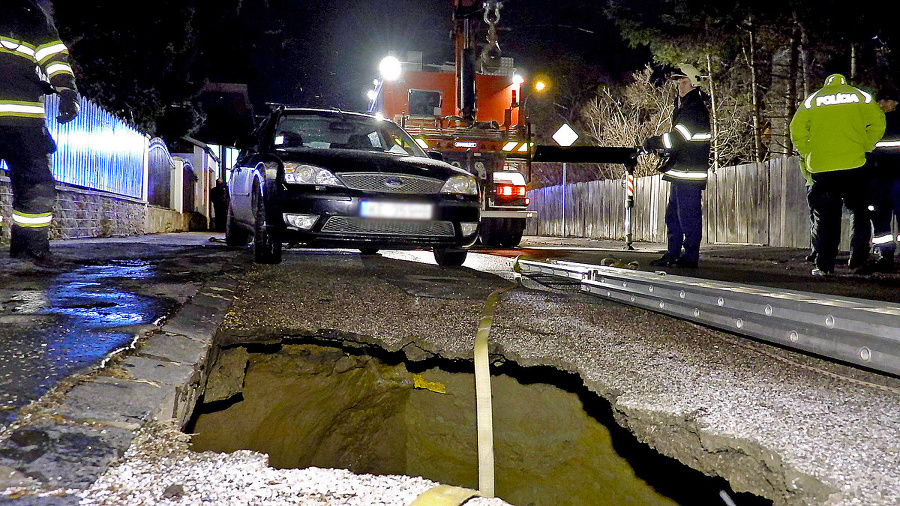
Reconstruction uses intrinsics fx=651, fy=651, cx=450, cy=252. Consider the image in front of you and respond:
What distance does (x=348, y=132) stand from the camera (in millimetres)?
7277

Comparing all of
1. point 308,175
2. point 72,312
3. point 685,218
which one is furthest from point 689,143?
point 72,312

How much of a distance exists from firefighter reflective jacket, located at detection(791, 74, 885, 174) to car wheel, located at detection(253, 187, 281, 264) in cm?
501

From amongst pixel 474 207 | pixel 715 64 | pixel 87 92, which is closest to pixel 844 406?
pixel 474 207

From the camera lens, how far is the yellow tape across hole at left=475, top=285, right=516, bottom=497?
235cm

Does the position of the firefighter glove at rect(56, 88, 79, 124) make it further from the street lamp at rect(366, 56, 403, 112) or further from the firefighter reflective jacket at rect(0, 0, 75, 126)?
the street lamp at rect(366, 56, 403, 112)

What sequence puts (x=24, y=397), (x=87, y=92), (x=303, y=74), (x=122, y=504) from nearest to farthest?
(x=122, y=504) → (x=24, y=397) → (x=87, y=92) → (x=303, y=74)

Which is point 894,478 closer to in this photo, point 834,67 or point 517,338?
point 517,338

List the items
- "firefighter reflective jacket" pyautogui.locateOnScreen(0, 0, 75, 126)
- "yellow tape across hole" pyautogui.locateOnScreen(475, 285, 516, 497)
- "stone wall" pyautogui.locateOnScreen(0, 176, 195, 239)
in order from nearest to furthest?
1. "yellow tape across hole" pyautogui.locateOnScreen(475, 285, 516, 497)
2. "firefighter reflective jacket" pyautogui.locateOnScreen(0, 0, 75, 126)
3. "stone wall" pyautogui.locateOnScreen(0, 176, 195, 239)

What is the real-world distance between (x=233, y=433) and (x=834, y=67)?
6637mm

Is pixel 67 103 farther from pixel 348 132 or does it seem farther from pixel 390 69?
pixel 390 69

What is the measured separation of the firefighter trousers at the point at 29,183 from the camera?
488cm

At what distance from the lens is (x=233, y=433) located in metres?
2.99

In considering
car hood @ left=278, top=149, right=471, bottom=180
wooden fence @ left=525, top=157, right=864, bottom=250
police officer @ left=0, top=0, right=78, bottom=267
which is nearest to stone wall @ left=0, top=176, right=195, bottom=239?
police officer @ left=0, top=0, right=78, bottom=267

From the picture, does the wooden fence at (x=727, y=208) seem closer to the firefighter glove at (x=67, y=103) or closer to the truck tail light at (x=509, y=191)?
the truck tail light at (x=509, y=191)
